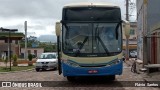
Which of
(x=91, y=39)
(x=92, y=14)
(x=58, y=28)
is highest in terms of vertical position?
(x=92, y=14)

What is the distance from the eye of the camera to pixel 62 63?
53.3ft

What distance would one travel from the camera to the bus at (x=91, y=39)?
15.6 m

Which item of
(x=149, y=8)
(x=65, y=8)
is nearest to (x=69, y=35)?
(x=65, y=8)

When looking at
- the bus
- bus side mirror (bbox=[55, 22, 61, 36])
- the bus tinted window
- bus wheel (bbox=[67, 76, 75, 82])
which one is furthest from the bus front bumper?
the bus tinted window

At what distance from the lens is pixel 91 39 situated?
15.7 meters

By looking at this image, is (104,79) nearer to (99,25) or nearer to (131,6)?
(99,25)

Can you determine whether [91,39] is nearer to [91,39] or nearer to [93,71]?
[91,39]

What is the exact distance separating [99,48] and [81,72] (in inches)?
53.2

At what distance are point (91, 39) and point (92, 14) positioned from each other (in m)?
1.20

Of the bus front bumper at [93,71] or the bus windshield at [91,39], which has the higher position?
the bus windshield at [91,39]

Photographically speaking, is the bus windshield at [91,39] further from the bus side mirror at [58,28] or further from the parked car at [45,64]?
the parked car at [45,64]

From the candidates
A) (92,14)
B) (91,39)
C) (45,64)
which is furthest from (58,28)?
(45,64)

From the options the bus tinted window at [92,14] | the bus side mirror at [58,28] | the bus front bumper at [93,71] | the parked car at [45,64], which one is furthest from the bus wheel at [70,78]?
the parked car at [45,64]

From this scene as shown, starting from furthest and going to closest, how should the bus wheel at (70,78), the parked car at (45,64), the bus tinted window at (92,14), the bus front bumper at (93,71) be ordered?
the parked car at (45,64), the bus wheel at (70,78), the bus tinted window at (92,14), the bus front bumper at (93,71)
